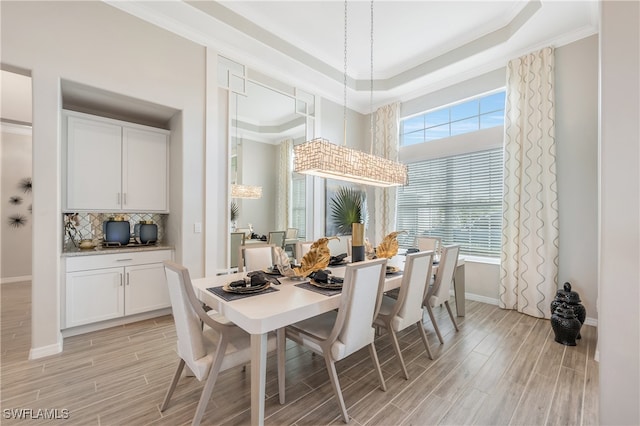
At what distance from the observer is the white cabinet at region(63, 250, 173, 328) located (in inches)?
110

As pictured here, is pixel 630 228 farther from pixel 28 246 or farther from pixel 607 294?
pixel 28 246

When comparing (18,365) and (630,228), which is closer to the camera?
(630,228)

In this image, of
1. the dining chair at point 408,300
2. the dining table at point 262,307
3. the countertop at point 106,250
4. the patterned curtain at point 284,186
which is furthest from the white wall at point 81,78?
the dining chair at point 408,300

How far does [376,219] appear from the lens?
5.37m

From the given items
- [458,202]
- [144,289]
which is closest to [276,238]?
[144,289]

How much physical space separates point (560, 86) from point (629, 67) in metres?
3.16

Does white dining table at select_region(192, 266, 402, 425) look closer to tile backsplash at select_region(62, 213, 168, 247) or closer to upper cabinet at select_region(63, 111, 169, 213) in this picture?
upper cabinet at select_region(63, 111, 169, 213)

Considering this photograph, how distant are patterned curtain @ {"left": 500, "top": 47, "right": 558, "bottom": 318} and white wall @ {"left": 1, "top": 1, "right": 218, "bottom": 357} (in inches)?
163

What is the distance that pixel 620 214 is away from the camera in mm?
1054

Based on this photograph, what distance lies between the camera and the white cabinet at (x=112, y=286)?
2.78 metres

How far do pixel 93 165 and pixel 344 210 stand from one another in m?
3.70

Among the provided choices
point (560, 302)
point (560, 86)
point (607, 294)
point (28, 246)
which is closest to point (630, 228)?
point (607, 294)

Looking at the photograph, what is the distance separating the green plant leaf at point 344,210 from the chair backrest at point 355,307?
3.18 meters

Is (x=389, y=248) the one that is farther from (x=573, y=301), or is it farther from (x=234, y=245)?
(x=234, y=245)
